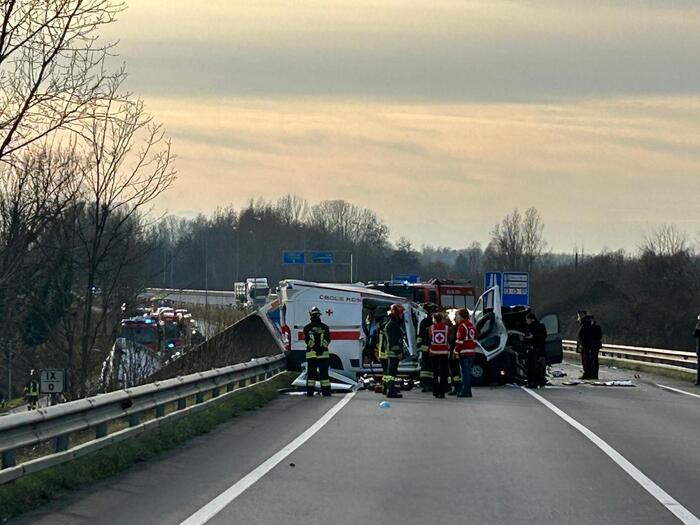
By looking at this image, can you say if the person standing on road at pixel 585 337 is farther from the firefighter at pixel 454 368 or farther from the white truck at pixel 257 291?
the white truck at pixel 257 291

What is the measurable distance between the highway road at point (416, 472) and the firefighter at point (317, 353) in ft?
8.97

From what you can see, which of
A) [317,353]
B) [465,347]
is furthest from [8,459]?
[465,347]

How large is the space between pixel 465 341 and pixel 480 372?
3884mm

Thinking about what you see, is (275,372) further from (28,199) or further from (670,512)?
(670,512)

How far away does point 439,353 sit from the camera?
2308cm

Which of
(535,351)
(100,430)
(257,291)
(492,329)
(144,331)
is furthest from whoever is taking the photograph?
(257,291)

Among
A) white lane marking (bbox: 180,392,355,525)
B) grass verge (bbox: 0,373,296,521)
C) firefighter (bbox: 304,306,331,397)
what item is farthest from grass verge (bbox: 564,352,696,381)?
white lane marking (bbox: 180,392,355,525)

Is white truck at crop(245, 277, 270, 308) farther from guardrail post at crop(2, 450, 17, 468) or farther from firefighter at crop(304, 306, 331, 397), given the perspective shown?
guardrail post at crop(2, 450, 17, 468)

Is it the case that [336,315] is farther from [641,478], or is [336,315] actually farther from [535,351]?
[641,478]

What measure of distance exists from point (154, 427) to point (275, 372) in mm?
11541

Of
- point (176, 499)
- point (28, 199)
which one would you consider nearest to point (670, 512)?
point (176, 499)

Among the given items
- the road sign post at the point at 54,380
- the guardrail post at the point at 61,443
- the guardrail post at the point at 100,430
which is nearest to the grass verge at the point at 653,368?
the road sign post at the point at 54,380

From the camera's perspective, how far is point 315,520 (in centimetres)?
896

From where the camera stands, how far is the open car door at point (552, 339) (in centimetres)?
2958
